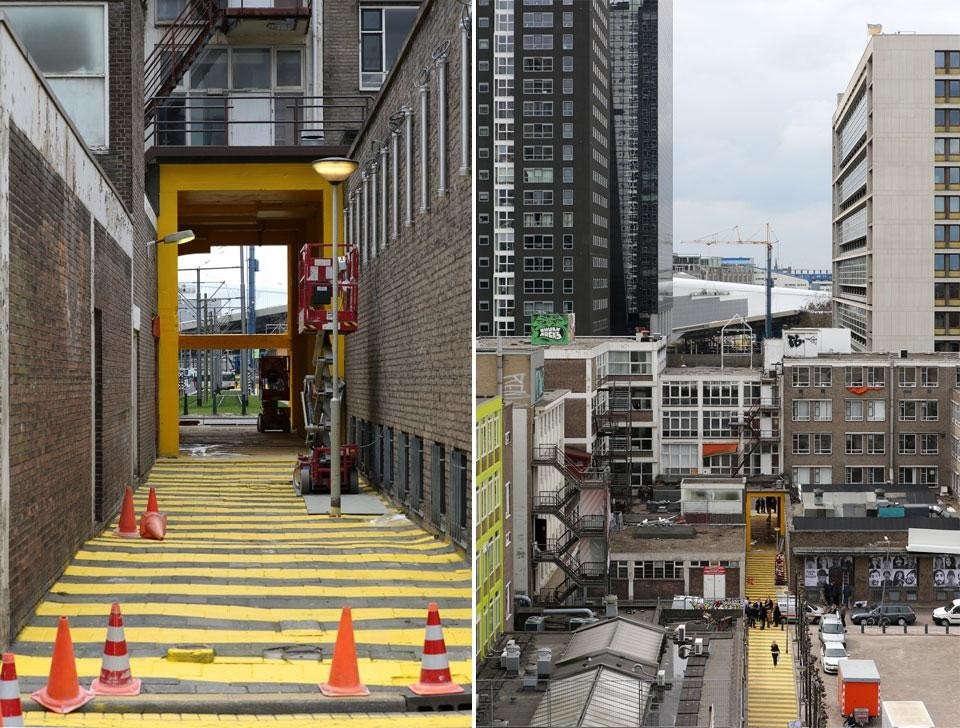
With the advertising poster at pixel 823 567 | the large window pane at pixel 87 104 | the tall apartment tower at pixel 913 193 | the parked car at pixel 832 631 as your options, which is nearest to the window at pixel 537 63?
the tall apartment tower at pixel 913 193

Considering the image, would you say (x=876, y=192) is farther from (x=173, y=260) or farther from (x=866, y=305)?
(x=173, y=260)

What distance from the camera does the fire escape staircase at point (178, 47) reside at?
30594 mm

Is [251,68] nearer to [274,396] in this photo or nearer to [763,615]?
[274,396]

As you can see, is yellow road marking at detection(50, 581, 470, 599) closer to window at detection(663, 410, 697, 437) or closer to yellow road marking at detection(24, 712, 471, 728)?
yellow road marking at detection(24, 712, 471, 728)

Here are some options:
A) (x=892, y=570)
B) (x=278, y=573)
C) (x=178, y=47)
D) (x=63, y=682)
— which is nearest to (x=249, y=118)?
(x=178, y=47)

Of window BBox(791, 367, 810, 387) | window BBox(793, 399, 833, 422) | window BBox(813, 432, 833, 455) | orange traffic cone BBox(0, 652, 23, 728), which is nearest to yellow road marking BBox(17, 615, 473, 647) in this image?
orange traffic cone BBox(0, 652, 23, 728)

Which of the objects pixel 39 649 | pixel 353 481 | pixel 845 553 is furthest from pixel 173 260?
pixel 845 553

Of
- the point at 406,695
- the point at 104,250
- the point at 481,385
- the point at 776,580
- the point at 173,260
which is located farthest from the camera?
the point at 776,580

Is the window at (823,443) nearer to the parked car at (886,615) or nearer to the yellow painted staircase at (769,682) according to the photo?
the parked car at (886,615)

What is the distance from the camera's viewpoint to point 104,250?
17016 millimetres

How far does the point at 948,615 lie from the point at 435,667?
48.8 meters

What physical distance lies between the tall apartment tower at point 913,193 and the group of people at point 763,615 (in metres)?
30.8

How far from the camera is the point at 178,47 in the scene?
31.2 metres

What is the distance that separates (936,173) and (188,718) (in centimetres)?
7840
